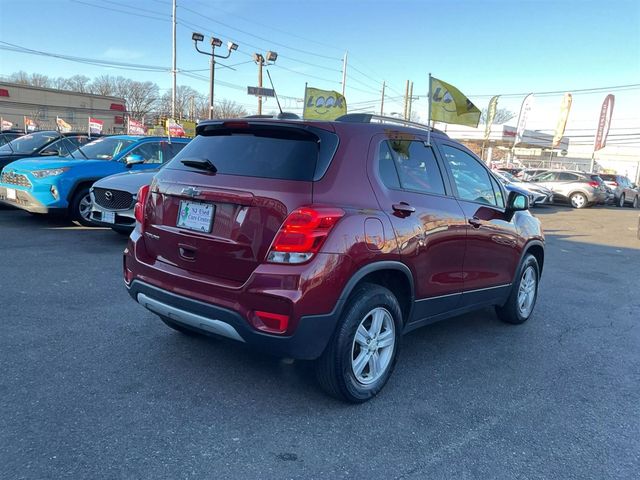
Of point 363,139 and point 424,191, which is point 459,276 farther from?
point 363,139

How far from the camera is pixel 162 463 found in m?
2.52

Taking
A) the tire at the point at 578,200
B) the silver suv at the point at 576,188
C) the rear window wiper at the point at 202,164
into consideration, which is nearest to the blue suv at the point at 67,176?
the rear window wiper at the point at 202,164

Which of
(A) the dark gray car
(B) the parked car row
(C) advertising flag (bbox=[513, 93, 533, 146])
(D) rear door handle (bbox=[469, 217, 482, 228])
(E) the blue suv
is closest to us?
(D) rear door handle (bbox=[469, 217, 482, 228])

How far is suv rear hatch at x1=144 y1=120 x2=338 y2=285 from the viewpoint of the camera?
9.57ft

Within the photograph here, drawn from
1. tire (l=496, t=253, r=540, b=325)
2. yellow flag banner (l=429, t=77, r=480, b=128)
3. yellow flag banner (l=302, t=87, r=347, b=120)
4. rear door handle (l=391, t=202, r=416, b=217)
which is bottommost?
tire (l=496, t=253, r=540, b=325)

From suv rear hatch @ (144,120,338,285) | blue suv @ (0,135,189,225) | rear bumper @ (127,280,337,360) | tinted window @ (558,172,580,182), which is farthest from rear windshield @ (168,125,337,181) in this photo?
tinted window @ (558,172,580,182)

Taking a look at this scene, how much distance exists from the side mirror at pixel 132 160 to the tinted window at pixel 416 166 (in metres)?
5.98

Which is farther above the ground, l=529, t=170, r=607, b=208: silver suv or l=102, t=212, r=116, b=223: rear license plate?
l=529, t=170, r=607, b=208: silver suv

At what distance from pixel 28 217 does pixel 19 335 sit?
667 cm

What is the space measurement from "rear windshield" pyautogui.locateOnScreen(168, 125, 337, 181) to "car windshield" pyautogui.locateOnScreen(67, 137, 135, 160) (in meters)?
6.60

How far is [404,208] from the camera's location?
340 centimetres

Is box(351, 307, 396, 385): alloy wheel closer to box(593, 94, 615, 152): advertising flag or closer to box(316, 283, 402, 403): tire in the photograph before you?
box(316, 283, 402, 403): tire

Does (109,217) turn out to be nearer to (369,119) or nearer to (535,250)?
(369,119)

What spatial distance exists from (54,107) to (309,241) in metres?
69.3
